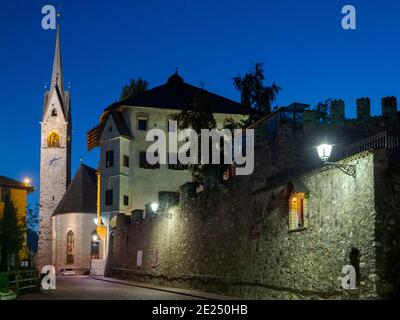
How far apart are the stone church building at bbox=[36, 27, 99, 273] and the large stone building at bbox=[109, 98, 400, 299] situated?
30126 mm

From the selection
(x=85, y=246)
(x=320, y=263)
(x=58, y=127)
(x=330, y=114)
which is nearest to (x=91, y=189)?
(x=85, y=246)

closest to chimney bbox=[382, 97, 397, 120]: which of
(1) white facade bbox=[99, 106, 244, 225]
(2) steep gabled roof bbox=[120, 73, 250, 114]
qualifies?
(2) steep gabled roof bbox=[120, 73, 250, 114]

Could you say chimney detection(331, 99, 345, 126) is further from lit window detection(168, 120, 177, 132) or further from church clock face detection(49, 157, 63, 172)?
church clock face detection(49, 157, 63, 172)

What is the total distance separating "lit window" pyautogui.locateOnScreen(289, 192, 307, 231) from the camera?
23.3 metres

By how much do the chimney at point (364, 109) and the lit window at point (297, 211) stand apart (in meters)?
8.13

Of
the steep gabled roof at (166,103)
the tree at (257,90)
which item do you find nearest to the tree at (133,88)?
the steep gabled roof at (166,103)

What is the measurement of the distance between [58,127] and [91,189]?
625 inches

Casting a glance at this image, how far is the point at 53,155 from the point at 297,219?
65.4 metres

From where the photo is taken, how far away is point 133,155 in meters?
59.4

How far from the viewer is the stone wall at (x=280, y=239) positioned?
19.2 m

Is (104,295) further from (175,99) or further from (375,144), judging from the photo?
(175,99)

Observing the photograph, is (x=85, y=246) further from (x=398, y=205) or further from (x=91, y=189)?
(x=398, y=205)

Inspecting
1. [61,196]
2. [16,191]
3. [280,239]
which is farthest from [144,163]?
[16,191]
